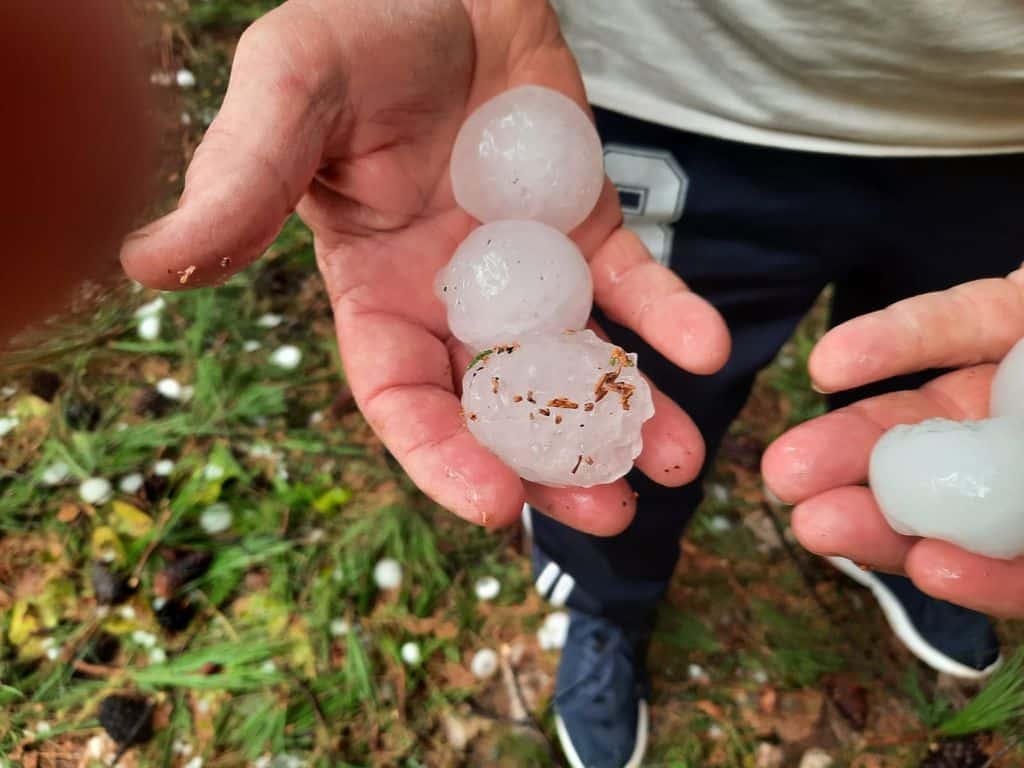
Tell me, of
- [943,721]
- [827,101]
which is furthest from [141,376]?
[943,721]

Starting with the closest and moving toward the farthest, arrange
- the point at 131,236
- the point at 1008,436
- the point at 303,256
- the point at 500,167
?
the point at 131,236, the point at 1008,436, the point at 500,167, the point at 303,256

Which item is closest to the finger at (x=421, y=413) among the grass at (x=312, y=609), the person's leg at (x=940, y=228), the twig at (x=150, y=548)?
the grass at (x=312, y=609)

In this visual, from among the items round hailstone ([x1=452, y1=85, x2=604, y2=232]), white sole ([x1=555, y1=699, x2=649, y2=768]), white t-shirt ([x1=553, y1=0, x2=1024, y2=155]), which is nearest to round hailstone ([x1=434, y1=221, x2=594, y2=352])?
round hailstone ([x1=452, y1=85, x2=604, y2=232])

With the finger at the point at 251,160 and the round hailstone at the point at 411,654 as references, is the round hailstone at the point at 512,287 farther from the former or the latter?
the round hailstone at the point at 411,654

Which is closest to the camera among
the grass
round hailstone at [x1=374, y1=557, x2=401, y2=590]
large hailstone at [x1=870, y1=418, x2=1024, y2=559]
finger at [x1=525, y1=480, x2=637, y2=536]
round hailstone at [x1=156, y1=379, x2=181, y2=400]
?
large hailstone at [x1=870, y1=418, x2=1024, y2=559]

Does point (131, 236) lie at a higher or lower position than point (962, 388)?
higher

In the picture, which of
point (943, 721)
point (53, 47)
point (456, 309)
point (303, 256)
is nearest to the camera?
point (53, 47)

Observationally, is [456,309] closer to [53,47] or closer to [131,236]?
[131,236]

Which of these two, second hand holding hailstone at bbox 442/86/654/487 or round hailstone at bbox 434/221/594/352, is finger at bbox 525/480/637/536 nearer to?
second hand holding hailstone at bbox 442/86/654/487
